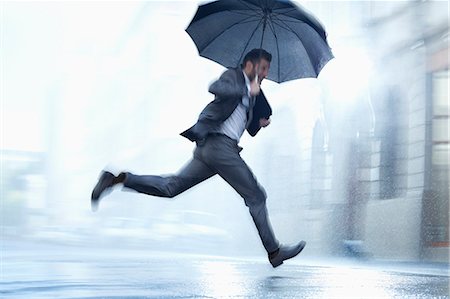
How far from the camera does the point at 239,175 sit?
16.5 ft

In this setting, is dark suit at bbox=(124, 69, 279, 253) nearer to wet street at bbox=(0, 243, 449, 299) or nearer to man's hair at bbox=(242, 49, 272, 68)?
man's hair at bbox=(242, 49, 272, 68)

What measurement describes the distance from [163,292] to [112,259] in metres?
5.35

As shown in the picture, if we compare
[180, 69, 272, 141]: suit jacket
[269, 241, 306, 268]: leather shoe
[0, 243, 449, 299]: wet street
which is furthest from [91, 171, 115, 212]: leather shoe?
[0, 243, 449, 299]: wet street

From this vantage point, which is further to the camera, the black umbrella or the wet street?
the wet street

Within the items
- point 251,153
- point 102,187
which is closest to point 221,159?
point 102,187

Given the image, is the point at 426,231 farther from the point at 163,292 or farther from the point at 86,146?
the point at 163,292

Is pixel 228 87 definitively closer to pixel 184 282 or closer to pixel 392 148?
pixel 184 282

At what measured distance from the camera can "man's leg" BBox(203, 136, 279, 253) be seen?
16.3 ft

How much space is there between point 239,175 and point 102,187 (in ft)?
2.18

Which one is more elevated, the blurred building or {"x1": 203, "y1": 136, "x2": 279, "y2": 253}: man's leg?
{"x1": 203, "y1": 136, "x2": 279, "y2": 253}: man's leg

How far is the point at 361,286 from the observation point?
7391mm

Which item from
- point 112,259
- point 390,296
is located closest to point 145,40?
point 112,259

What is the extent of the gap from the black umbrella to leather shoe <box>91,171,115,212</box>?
0.84 metres

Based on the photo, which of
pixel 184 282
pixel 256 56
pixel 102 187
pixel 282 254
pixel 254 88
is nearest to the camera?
pixel 102 187
